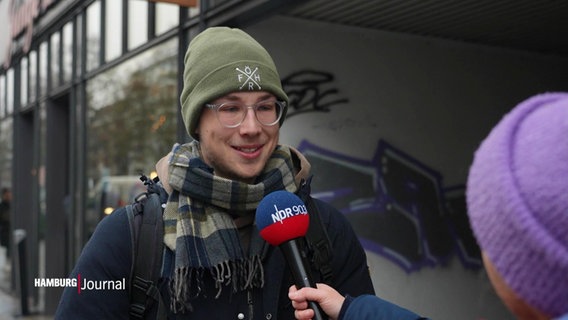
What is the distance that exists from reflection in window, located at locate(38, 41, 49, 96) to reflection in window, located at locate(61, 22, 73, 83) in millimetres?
856

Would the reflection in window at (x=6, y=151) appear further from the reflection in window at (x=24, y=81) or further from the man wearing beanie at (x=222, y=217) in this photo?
Result: the man wearing beanie at (x=222, y=217)

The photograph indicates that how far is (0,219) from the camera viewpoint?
39.5 feet

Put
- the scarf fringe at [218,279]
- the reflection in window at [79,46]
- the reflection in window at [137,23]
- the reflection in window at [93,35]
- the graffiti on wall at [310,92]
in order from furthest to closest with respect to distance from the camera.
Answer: the reflection in window at [79,46] → the reflection in window at [93,35] → the reflection in window at [137,23] → the graffiti on wall at [310,92] → the scarf fringe at [218,279]

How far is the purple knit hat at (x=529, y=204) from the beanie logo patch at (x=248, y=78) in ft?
3.73

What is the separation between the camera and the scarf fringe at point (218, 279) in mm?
1914

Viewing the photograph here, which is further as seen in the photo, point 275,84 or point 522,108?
point 275,84

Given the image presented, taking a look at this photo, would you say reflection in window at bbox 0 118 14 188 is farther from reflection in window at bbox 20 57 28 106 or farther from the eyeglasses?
the eyeglasses

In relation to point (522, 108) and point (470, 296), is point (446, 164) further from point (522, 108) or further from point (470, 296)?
point (522, 108)

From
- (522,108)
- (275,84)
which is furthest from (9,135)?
(522,108)

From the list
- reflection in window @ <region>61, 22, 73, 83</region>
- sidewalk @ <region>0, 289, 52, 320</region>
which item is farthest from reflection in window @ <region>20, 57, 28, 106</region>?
sidewalk @ <region>0, 289, 52, 320</region>

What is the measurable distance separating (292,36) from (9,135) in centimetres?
831

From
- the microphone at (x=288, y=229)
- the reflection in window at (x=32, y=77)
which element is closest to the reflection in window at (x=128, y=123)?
the reflection in window at (x=32, y=77)

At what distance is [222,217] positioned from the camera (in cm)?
205

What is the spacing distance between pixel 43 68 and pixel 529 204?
9.41m
